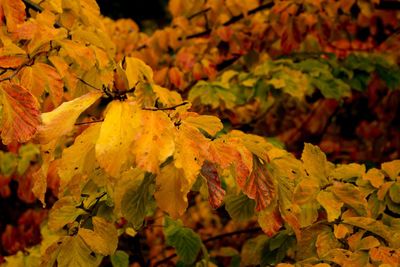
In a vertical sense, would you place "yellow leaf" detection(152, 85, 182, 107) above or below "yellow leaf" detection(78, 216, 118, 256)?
above

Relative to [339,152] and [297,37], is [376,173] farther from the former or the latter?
[339,152]

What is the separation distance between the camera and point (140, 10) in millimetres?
9414

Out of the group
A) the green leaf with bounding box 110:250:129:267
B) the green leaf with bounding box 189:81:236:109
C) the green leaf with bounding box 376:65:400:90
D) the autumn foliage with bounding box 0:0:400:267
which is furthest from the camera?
the green leaf with bounding box 376:65:400:90

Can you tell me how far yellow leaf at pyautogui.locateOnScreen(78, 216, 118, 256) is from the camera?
1.25m

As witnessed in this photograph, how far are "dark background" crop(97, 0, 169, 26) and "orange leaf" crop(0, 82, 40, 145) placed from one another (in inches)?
308

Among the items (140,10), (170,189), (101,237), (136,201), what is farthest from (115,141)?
(140,10)

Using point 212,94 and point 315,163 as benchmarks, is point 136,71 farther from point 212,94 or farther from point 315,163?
point 212,94

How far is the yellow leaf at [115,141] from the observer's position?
0.93 metres

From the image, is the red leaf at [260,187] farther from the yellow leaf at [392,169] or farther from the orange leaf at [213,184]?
the yellow leaf at [392,169]

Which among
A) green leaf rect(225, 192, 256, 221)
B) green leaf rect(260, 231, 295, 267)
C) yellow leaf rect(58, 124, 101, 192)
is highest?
yellow leaf rect(58, 124, 101, 192)

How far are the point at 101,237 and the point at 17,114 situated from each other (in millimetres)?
375

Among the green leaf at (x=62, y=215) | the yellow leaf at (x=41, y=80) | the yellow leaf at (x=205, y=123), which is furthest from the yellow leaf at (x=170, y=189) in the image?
the yellow leaf at (x=41, y=80)

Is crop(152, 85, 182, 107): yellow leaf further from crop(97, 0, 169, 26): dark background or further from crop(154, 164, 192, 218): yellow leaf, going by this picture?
crop(97, 0, 169, 26): dark background

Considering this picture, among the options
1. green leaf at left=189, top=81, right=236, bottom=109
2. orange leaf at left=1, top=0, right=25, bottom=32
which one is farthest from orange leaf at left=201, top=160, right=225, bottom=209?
green leaf at left=189, top=81, right=236, bottom=109
